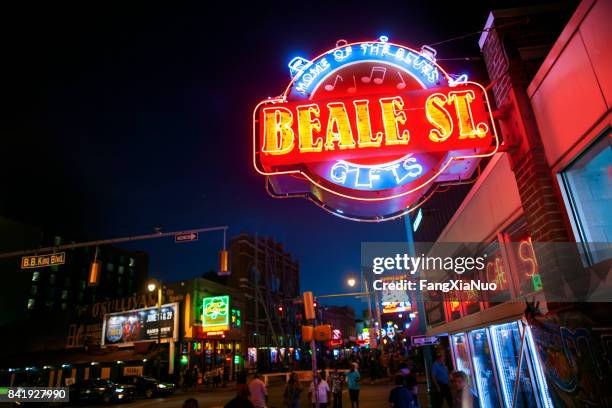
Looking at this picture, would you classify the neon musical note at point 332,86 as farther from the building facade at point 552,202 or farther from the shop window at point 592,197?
the shop window at point 592,197

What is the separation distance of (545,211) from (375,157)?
2.53m

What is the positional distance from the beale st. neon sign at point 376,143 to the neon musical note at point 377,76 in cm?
43

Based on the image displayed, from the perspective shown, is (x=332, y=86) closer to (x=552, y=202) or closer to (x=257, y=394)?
(x=552, y=202)

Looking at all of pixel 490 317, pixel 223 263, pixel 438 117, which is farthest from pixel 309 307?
pixel 438 117

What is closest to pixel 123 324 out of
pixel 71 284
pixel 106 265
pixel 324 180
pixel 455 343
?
pixel 455 343

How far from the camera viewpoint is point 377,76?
755 centimetres

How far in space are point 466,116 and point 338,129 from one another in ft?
6.53

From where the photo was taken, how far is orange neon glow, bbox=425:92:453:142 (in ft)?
20.7

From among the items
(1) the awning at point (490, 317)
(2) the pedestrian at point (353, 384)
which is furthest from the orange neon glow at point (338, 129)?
(2) the pedestrian at point (353, 384)

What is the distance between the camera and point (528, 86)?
20.9ft

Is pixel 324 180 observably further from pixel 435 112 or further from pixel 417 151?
pixel 435 112

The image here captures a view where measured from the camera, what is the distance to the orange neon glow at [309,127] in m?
6.47

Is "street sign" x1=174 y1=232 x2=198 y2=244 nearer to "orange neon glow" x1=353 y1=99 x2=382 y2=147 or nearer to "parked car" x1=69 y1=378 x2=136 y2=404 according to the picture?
"orange neon glow" x1=353 y1=99 x2=382 y2=147

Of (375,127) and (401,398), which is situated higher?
(375,127)
